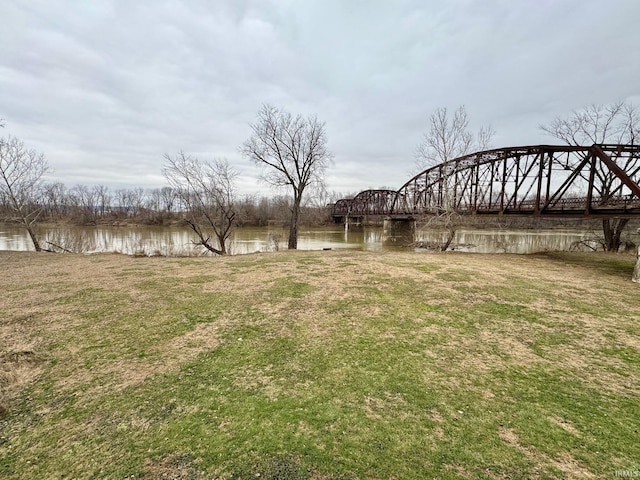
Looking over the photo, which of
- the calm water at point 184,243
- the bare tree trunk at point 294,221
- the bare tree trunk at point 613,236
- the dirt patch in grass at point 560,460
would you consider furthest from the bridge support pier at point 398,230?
the dirt patch in grass at point 560,460

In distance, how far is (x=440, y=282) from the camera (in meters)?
8.46

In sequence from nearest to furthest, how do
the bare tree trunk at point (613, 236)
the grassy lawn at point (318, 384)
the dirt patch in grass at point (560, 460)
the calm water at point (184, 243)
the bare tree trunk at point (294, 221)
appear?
the dirt patch in grass at point (560, 460) < the grassy lawn at point (318, 384) < the bare tree trunk at point (613, 236) < the bare tree trunk at point (294, 221) < the calm water at point (184, 243)

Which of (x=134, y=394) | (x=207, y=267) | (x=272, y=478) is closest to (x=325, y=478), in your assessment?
(x=272, y=478)

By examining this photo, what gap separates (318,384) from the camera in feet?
11.7

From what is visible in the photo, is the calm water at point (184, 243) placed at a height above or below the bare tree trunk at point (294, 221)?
below

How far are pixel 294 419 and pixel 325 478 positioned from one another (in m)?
0.74

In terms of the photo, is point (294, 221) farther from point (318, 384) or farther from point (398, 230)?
point (398, 230)

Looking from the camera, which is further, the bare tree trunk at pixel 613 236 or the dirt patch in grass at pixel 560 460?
the bare tree trunk at pixel 613 236

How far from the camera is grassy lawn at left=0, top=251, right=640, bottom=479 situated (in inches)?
96.5

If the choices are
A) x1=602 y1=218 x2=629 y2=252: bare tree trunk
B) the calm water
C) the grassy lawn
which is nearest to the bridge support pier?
the calm water

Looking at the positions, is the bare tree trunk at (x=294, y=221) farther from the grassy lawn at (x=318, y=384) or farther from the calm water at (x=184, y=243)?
the grassy lawn at (x=318, y=384)

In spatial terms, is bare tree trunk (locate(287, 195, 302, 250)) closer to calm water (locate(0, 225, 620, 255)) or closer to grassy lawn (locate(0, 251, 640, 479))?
calm water (locate(0, 225, 620, 255))

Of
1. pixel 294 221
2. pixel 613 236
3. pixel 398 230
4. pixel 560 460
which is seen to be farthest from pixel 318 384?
pixel 398 230

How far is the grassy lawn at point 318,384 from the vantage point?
8.04 feet
